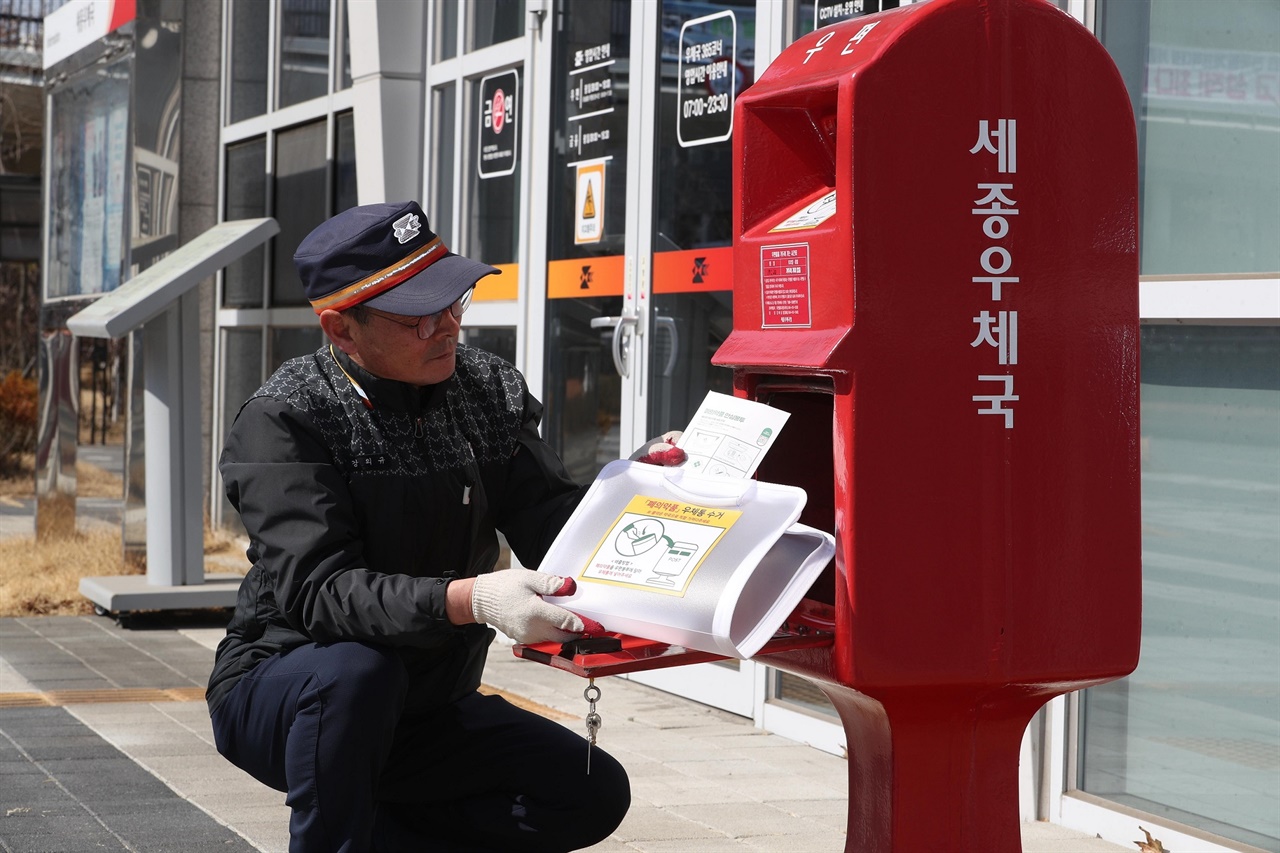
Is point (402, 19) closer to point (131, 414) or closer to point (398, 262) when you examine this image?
point (131, 414)

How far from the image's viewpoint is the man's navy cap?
2668mm

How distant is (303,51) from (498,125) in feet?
10.7

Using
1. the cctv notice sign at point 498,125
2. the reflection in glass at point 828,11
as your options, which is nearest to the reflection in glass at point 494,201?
the cctv notice sign at point 498,125

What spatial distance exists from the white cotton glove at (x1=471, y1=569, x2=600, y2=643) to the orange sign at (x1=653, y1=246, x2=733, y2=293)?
3.21 m

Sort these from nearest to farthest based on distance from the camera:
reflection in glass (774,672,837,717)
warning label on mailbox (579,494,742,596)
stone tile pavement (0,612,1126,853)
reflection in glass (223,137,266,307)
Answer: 1. warning label on mailbox (579,494,742,596)
2. stone tile pavement (0,612,1126,853)
3. reflection in glass (774,672,837,717)
4. reflection in glass (223,137,266,307)

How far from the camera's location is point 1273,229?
362 cm

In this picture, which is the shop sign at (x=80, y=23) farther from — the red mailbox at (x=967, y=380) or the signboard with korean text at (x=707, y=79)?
the red mailbox at (x=967, y=380)

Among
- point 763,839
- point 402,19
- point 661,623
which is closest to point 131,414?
point 402,19

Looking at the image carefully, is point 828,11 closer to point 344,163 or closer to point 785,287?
point 785,287

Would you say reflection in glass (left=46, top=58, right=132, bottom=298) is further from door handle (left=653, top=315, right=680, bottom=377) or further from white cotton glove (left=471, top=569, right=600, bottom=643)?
white cotton glove (left=471, top=569, right=600, bottom=643)

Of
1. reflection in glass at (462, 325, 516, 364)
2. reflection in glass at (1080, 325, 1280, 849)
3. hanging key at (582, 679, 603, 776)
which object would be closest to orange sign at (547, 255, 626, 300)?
reflection in glass at (462, 325, 516, 364)

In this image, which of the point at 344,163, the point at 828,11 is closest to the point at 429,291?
the point at 828,11

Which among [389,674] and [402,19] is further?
[402,19]

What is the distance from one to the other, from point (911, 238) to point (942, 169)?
0.11 metres
